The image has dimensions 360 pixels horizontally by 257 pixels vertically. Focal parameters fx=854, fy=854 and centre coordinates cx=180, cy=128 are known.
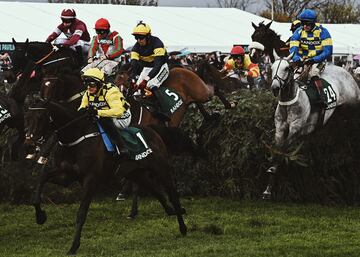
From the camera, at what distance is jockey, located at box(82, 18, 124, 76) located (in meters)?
13.8

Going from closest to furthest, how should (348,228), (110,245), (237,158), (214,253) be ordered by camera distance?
(214,253)
(110,245)
(348,228)
(237,158)

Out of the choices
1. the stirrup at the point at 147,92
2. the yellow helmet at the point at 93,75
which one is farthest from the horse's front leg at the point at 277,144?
the yellow helmet at the point at 93,75

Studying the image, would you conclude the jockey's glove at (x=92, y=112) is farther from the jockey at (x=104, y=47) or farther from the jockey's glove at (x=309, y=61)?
the jockey's glove at (x=309, y=61)

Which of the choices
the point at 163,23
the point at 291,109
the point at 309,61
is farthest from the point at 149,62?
the point at 163,23

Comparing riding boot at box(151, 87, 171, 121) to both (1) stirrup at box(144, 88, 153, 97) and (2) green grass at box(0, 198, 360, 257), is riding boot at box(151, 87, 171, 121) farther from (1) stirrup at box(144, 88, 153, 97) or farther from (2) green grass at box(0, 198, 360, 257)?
(2) green grass at box(0, 198, 360, 257)

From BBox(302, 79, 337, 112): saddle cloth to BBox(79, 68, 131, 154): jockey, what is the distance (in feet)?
13.7

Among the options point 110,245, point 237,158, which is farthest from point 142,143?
point 237,158

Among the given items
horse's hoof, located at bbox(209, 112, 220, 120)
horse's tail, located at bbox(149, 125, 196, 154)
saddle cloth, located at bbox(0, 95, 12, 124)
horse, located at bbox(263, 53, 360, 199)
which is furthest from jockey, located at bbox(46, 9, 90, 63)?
horse, located at bbox(263, 53, 360, 199)

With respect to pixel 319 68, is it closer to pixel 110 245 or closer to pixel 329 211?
pixel 329 211

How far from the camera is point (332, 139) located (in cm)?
1298

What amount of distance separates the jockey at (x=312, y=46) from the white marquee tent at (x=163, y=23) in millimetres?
14394

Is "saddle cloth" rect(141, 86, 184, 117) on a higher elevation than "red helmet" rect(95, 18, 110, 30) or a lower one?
lower

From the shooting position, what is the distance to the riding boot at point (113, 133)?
9.98 meters

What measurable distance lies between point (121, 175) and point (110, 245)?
0.85 m
